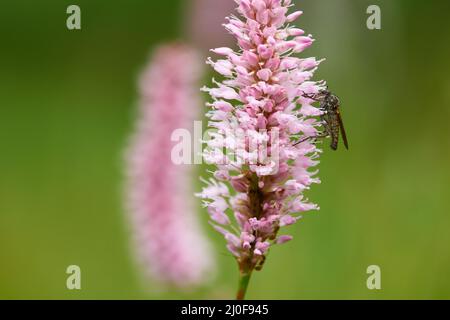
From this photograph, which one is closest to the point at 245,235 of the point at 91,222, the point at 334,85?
the point at 334,85

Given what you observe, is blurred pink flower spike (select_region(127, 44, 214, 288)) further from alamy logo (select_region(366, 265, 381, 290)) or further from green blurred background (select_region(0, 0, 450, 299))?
alamy logo (select_region(366, 265, 381, 290))

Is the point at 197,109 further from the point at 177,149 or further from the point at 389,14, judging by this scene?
the point at 389,14

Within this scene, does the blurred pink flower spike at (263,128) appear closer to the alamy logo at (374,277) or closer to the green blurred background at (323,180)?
the green blurred background at (323,180)

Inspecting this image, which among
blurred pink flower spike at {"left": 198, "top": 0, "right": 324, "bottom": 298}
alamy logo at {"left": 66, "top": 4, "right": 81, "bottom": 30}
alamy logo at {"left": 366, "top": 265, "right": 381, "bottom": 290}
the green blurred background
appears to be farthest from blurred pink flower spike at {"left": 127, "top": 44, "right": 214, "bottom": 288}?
blurred pink flower spike at {"left": 198, "top": 0, "right": 324, "bottom": 298}

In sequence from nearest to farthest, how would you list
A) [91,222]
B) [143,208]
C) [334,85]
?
[143,208] < [334,85] < [91,222]

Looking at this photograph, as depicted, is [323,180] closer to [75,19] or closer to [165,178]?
[165,178]

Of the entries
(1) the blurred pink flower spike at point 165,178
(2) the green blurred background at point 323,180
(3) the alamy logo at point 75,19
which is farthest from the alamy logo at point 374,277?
(3) the alamy logo at point 75,19
